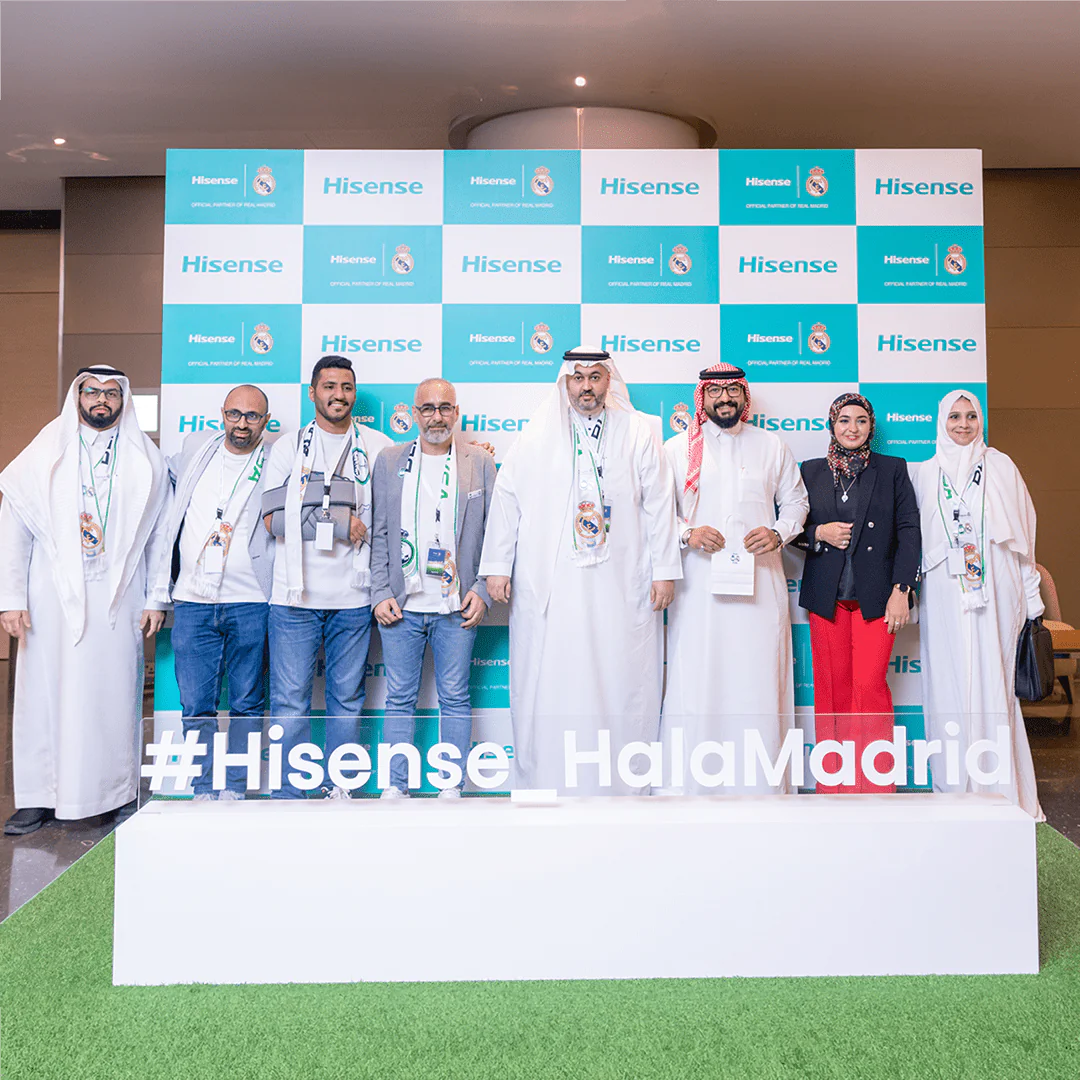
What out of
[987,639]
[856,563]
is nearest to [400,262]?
[856,563]

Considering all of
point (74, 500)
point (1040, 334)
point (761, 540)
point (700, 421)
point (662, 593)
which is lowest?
point (662, 593)

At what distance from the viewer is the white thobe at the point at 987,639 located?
398cm

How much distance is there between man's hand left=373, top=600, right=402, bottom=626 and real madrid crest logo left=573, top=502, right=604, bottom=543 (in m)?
0.79

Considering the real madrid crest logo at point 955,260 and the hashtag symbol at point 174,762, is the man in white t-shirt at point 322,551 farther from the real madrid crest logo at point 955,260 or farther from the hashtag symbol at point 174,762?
the real madrid crest logo at point 955,260

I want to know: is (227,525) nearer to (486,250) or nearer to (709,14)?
(486,250)

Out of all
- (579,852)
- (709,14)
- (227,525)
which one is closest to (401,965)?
(579,852)

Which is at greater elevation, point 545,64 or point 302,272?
point 545,64

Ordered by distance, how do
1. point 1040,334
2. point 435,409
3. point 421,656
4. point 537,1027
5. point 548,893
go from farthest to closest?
point 1040,334 < point 421,656 < point 435,409 < point 548,893 < point 537,1027

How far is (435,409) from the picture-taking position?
3.86 metres

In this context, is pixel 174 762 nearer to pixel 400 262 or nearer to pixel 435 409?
Result: pixel 435 409

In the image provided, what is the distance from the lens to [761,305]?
443cm

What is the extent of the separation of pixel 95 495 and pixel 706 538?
2.53 m

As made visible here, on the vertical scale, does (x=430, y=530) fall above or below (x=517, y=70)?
below

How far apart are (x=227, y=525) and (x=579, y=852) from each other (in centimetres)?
229
